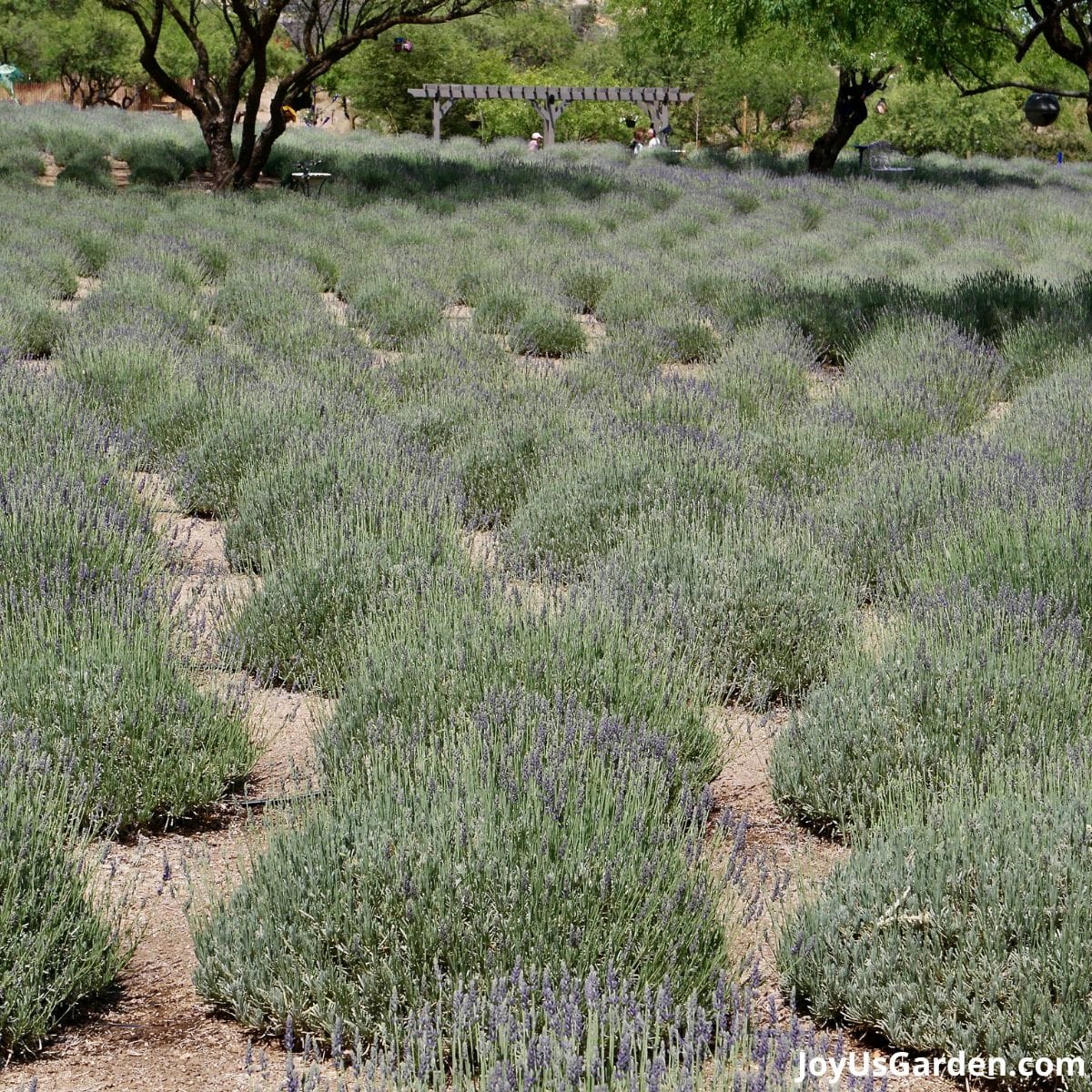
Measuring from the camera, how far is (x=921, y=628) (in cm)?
394

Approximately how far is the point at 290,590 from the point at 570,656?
48.9 inches

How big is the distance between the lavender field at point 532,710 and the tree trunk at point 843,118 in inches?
701

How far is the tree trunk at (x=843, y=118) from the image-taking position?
2548cm

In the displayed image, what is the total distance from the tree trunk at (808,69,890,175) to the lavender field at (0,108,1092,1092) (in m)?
17.8

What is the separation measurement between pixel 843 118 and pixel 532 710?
2517cm

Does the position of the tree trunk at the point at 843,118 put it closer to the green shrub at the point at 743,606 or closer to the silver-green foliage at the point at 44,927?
the green shrub at the point at 743,606

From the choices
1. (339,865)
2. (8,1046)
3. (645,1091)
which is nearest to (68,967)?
(8,1046)

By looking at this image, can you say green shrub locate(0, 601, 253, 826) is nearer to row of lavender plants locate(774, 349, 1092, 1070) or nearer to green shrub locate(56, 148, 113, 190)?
row of lavender plants locate(774, 349, 1092, 1070)

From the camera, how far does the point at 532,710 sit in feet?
10.8

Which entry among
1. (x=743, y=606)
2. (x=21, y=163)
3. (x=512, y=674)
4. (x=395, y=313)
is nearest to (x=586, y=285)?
(x=395, y=313)

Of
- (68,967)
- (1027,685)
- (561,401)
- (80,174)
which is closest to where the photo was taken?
Result: (68,967)

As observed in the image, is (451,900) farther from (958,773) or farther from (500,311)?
(500,311)

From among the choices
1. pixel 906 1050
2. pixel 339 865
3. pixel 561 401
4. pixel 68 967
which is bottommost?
pixel 906 1050

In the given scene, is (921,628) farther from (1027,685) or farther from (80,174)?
(80,174)
